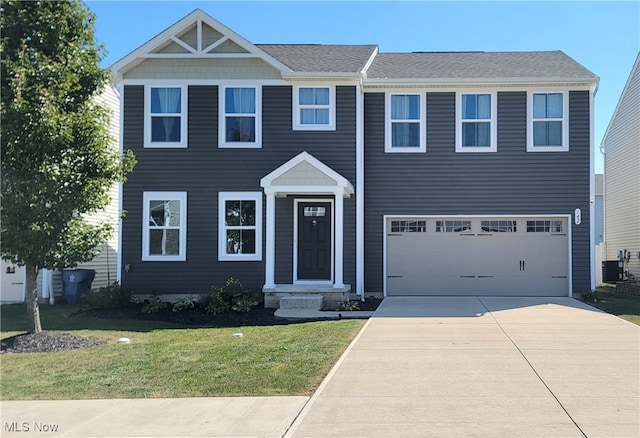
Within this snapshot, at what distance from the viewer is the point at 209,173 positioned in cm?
1655

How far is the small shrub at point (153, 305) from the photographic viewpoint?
15.1 m

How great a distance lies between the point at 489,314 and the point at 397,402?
7.09 m

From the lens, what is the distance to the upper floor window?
653 inches

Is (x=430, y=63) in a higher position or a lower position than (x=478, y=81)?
higher

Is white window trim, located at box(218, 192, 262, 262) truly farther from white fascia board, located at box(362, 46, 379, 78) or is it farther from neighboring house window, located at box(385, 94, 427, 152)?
white fascia board, located at box(362, 46, 379, 78)

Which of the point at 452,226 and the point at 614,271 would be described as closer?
the point at 452,226

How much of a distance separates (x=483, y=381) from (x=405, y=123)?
1053cm

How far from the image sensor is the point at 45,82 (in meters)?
10.5

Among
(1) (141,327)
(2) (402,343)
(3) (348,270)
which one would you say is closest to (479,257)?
(3) (348,270)

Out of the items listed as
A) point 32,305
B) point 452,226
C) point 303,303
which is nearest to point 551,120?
point 452,226

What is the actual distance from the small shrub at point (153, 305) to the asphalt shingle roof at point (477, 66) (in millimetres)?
8270

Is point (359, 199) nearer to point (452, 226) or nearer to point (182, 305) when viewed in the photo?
point (452, 226)

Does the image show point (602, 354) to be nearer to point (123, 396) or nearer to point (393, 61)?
point (123, 396)

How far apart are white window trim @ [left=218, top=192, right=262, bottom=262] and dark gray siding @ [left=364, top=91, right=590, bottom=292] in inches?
116
